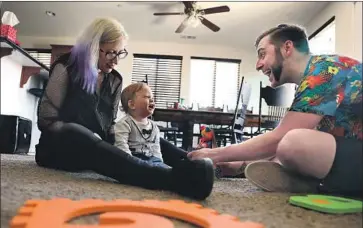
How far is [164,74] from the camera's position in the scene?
13.0ft

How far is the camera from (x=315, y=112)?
0.68m

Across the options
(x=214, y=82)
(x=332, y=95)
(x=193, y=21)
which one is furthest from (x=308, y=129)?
(x=214, y=82)

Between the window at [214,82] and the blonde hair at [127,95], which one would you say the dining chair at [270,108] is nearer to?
the blonde hair at [127,95]

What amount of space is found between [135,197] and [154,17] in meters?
2.89

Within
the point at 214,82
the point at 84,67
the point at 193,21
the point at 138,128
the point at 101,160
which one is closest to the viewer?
the point at 101,160

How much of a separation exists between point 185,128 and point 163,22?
5.03 ft

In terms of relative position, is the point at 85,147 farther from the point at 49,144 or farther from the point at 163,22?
the point at 163,22

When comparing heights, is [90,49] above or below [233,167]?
above

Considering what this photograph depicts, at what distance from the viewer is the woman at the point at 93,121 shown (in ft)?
2.26

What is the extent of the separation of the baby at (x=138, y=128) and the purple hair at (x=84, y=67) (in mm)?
204

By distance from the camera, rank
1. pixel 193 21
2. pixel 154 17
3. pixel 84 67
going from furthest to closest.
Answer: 1. pixel 154 17
2. pixel 193 21
3. pixel 84 67

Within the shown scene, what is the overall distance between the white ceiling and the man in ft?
6.34

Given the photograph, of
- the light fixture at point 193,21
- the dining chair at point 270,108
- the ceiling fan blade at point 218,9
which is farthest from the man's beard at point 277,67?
the light fixture at point 193,21

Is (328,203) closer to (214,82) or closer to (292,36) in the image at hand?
(292,36)
